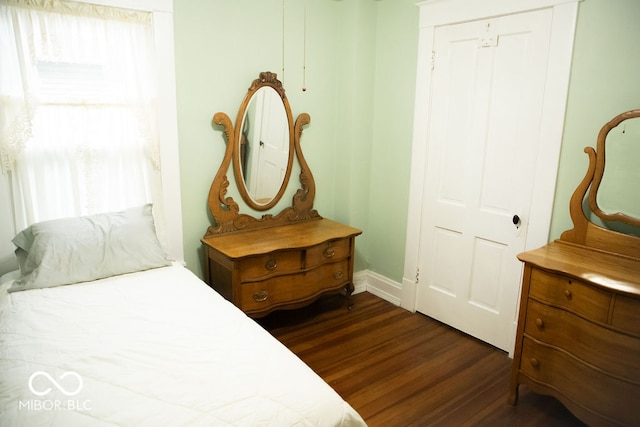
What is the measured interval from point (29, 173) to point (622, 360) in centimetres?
308

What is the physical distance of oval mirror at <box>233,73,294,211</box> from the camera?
9.86 feet

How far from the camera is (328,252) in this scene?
123 inches

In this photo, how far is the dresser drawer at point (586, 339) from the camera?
180cm

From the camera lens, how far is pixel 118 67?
2.48m

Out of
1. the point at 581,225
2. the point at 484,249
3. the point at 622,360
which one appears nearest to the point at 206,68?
the point at 484,249

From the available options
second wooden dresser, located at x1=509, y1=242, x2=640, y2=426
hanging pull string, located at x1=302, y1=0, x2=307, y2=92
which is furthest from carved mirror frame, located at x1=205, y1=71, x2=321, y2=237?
second wooden dresser, located at x1=509, y1=242, x2=640, y2=426

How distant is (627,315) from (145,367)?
1954mm

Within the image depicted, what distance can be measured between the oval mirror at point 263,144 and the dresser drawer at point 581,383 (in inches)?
78.1

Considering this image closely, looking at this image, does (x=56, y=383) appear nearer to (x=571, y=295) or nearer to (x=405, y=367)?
(x=405, y=367)

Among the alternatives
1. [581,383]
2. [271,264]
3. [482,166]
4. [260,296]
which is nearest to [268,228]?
[271,264]

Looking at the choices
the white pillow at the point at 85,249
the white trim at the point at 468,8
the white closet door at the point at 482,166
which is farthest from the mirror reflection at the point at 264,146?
the white trim at the point at 468,8

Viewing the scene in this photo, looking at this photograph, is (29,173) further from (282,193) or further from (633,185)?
(633,185)

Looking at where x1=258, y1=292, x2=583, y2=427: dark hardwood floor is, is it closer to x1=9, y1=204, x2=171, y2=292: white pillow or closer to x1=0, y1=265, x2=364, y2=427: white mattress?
x1=0, y1=265, x2=364, y2=427: white mattress

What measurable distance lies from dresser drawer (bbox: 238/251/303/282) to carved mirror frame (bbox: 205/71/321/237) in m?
0.43
